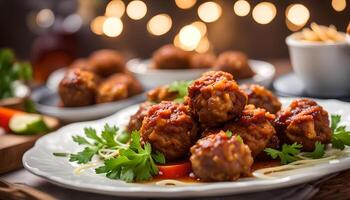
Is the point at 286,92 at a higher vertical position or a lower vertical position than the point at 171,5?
lower

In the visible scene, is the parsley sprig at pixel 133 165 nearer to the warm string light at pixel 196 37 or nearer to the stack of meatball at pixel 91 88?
the stack of meatball at pixel 91 88

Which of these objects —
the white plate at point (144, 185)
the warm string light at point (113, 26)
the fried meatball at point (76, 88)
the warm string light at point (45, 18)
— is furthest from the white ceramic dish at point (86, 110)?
the warm string light at point (45, 18)

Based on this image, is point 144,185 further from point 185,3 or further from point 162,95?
point 185,3

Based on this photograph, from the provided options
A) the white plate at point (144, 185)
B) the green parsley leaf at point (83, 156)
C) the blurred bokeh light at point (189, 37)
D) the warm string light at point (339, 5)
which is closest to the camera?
the white plate at point (144, 185)

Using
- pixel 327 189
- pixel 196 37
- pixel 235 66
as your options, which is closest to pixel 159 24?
pixel 196 37

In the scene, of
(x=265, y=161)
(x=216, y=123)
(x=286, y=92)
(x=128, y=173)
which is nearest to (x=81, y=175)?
(x=128, y=173)

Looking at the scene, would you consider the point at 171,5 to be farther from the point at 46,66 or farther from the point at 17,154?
the point at 17,154
